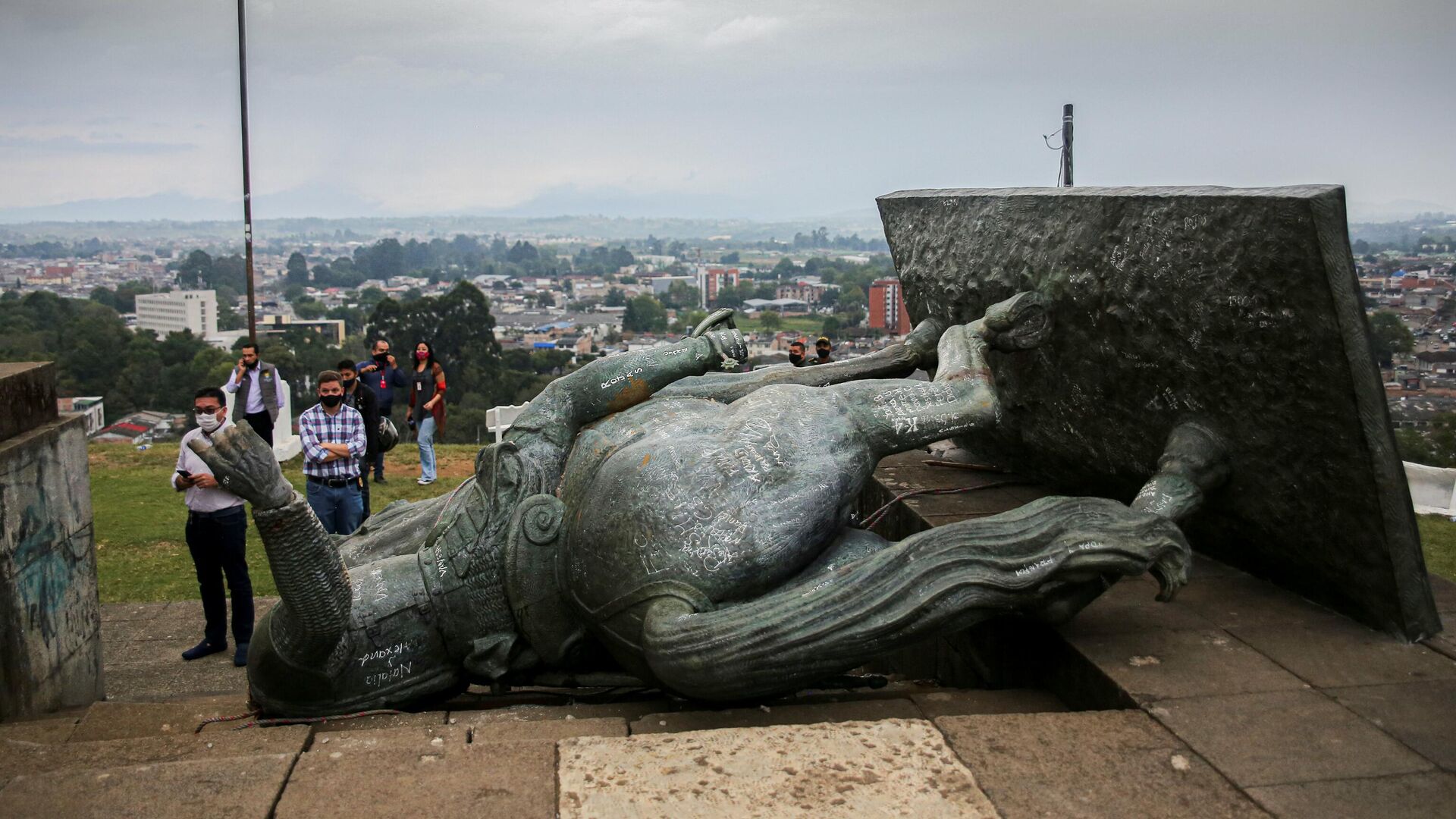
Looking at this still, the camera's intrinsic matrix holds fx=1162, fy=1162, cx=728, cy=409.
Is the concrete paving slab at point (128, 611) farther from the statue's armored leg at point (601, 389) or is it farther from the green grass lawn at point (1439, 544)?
the green grass lawn at point (1439, 544)

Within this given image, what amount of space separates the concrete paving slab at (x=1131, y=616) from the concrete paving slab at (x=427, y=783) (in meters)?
2.02

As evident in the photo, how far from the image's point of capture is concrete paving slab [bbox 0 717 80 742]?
12.9ft

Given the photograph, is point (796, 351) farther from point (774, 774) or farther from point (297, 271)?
point (297, 271)

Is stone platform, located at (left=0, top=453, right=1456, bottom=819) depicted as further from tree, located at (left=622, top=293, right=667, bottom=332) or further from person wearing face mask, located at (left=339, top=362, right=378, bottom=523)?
tree, located at (left=622, top=293, right=667, bottom=332)

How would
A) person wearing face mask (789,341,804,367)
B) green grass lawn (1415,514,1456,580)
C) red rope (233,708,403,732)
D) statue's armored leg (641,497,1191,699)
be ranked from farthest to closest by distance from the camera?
person wearing face mask (789,341,804,367) < green grass lawn (1415,514,1456,580) < red rope (233,708,403,732) < statue's armored leg (641,497,1191,699)

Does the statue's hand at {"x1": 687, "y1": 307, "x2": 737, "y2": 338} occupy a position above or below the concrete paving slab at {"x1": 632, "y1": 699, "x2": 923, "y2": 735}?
above

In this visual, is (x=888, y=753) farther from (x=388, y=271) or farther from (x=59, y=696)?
(x=388, y=271)

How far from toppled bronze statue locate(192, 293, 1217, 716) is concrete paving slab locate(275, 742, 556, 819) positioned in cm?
62

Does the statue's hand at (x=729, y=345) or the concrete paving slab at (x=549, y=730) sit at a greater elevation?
the statue's hand at (x=729, y=345)

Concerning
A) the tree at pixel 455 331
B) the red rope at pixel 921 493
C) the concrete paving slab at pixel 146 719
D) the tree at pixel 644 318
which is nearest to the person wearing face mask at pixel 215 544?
the concrete paving slab at pixel 146 719

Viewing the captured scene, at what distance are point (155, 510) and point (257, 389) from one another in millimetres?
1325

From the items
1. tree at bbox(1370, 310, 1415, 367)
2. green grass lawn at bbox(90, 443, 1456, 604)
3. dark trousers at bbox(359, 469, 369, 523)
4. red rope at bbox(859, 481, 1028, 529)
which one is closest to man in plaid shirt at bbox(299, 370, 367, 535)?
dark trousers at bbox(359, 469, 369, 523)

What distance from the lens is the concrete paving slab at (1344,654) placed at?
12.4 ft

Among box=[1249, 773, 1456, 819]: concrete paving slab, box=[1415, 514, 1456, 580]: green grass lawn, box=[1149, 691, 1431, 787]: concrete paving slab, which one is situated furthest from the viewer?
box=[1415, 514, 1456, 580]: green grass lawn
